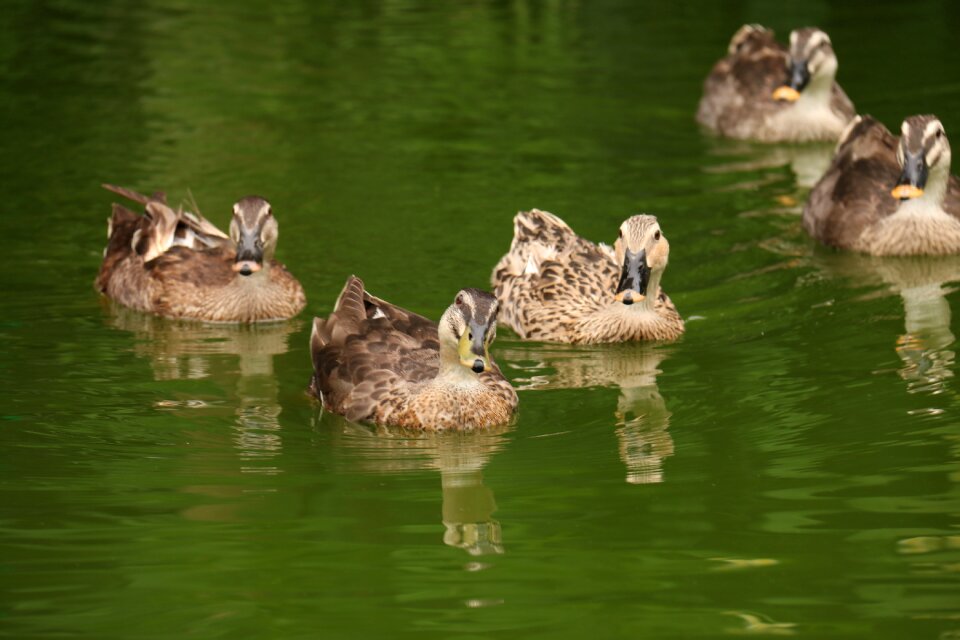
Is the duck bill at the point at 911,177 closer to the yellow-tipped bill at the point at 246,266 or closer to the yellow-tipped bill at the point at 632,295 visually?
the yellow-tipped bill at the point at 632,295

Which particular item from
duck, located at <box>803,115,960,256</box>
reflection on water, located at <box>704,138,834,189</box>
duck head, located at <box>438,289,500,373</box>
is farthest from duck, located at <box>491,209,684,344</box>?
reflection on water, located at <box>704,138,834,189</box>

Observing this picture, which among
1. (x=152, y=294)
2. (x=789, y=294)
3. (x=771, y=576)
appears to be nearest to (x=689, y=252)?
(x=789, y=294)

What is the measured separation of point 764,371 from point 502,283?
9.35 feet

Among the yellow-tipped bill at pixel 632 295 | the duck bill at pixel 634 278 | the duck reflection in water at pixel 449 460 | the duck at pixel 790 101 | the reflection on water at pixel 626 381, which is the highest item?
the duck at pixel 790 101

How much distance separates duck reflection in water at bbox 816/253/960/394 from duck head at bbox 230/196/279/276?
4.62 meters

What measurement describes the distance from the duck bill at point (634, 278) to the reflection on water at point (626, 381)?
0.47 m

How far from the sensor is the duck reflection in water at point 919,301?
11703 mm

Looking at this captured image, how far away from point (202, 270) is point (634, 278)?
12.0 ft

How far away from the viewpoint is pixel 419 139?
19.2 meters

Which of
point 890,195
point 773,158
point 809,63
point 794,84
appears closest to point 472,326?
point 890,195

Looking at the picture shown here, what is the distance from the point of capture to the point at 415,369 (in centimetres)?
1134

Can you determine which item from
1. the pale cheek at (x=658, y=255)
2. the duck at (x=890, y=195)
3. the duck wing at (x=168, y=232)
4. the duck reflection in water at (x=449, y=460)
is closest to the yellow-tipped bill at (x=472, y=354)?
the duck reflection in water at (x=449, y=460)

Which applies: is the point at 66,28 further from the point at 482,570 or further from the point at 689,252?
the point at 482,570

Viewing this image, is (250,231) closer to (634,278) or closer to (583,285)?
(583,285)
